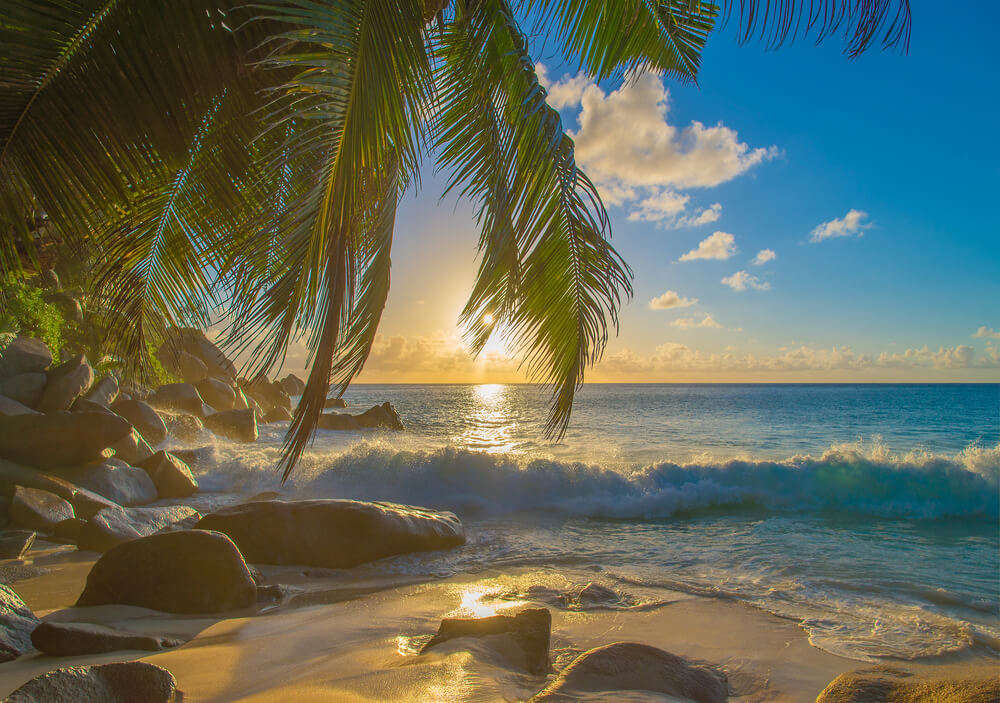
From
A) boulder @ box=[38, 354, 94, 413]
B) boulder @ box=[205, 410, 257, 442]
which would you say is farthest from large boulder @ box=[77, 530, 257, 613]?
boulder @ box=[205, 410, 257, 442]

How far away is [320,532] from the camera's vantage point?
6.27 meters

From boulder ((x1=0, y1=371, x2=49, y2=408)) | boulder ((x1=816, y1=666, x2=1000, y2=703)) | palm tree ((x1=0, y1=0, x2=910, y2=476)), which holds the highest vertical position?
palm tree ((x1=0, y1=0, x2=910, y2=476))

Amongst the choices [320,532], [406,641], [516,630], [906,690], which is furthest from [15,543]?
[906,690]

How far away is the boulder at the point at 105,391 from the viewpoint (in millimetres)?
14216

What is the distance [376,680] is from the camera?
9.11 ft

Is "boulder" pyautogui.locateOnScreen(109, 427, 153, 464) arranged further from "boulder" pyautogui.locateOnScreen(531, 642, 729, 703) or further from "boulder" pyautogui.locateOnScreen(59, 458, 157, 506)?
"boulder" pyautogui.locateOnScreen(531, 642, 729, 703)

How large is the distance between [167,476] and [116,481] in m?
0.84

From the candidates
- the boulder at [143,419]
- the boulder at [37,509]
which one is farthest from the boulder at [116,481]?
the boulder at [143,419]

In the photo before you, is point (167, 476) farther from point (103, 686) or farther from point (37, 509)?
point (103, 686)

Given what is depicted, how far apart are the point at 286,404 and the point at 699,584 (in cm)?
3462

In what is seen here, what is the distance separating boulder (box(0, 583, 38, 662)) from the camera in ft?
10.7

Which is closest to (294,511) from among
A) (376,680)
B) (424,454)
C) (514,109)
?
(376,680)

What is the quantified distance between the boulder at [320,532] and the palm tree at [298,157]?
2.26 m

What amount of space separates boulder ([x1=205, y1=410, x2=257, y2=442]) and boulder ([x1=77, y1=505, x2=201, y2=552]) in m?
12.8
